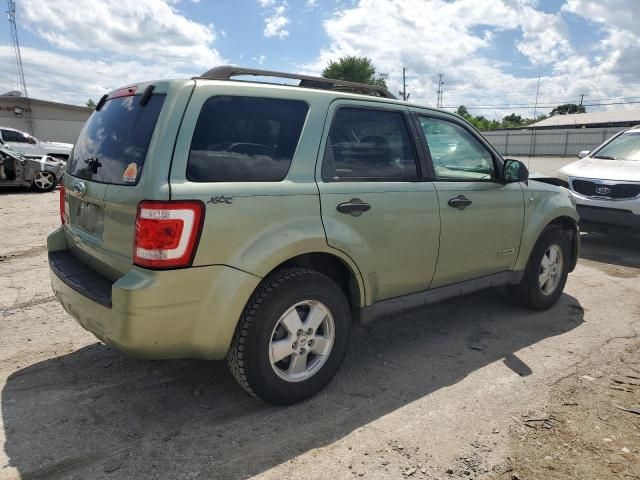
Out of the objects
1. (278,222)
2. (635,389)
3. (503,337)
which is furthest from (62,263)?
(635,389)

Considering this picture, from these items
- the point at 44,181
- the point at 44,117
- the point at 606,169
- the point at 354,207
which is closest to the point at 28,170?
the point at 44,181

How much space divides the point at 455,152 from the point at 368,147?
0.99 metres

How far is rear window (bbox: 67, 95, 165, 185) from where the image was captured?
263cm

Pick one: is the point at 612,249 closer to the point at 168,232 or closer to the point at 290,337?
the point at 290,337

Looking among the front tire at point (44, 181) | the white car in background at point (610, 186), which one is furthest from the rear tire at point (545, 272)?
the front tire at point (44, 181)

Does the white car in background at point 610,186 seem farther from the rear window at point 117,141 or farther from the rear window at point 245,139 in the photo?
the rear window at point 117,141

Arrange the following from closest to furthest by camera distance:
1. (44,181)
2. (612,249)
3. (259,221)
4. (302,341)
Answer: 1. (259,221)
2. (302,341)
3. (612,249)
4. (44,181)

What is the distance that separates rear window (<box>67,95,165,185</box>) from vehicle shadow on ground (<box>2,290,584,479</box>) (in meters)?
1.35

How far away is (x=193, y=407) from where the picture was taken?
3.01 metres

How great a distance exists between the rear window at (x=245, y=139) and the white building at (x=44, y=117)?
30.7 m

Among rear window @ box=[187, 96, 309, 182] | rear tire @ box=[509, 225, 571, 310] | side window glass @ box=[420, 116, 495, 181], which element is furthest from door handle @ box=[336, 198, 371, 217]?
rear tire @ box=[509, 225, 571, 310]

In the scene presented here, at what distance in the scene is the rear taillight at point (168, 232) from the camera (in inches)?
95.1

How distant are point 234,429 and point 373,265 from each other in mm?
1301

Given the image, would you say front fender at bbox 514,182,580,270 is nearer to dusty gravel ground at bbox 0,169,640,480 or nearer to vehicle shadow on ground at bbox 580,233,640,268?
dusty gravel ground at bbox 0,169,640,480
